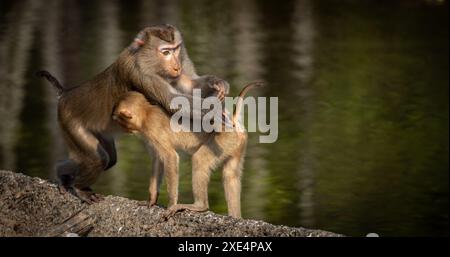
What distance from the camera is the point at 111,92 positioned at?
9.36m

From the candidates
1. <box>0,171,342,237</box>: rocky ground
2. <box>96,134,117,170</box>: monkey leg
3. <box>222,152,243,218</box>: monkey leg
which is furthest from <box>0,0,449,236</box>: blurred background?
<box>0,171,342,237</box>: rocky ground

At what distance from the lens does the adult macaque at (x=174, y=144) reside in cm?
891

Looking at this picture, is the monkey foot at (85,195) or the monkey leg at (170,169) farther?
the monkey foot at (85,195)

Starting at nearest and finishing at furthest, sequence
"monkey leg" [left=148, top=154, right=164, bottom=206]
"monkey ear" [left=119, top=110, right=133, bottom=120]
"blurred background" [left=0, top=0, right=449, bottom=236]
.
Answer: "monkey ear" [left=119, top=110, right=133, bottom=120], "monkey leg" [left=148, top=154, right=164, bottom=206], "blurred background" [left=0, top=0, right=449, bottom=236]

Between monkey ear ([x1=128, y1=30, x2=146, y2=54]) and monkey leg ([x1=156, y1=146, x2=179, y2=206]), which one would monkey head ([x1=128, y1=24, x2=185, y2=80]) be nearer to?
monkey ear ([x1=128, y1=30, x2=146, y2=54])

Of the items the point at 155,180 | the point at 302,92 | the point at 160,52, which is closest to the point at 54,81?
the point at 160,52

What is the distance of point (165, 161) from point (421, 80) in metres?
11.3

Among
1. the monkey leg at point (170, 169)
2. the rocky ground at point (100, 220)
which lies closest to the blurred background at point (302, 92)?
the rocky ground at point (100, 220)

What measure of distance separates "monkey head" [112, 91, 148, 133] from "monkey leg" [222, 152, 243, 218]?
0.61 meters

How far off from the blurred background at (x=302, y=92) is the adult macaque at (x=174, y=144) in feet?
10.8

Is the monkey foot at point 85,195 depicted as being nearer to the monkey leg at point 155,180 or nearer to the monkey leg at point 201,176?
the monkey leg at point 155,180

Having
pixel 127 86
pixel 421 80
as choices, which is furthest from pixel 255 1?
pixel 127 86

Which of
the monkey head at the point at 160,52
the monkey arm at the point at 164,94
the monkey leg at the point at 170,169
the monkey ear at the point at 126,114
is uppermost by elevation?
the monkey head at the point at 160,52

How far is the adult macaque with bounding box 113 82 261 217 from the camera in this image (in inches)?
351
